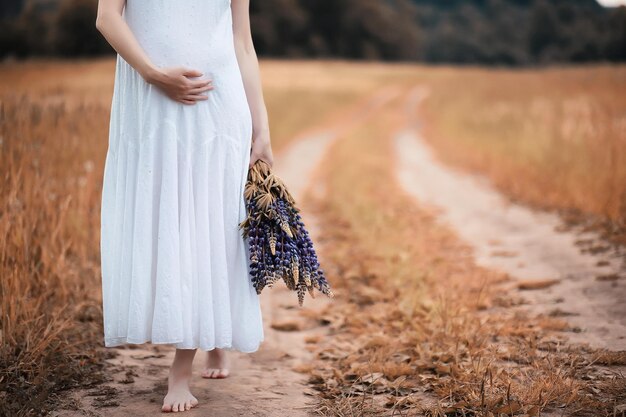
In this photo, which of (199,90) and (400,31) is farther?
(400,31)

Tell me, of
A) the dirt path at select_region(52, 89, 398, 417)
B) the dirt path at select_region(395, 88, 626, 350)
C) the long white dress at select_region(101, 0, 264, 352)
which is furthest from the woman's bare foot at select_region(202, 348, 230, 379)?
the dirt path at select_region(395, 88, 626, 350)

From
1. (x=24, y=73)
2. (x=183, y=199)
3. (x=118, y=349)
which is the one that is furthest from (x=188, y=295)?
(x=24, y=73)

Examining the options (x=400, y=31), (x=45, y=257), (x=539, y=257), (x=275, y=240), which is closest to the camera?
(x=275, y=240)

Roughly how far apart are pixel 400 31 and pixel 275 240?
57099mm

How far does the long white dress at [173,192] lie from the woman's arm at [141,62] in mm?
52

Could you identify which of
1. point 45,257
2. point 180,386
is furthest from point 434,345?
point 45,257

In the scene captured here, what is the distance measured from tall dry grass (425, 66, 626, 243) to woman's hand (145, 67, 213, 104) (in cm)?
370

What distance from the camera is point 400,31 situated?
2221 inches

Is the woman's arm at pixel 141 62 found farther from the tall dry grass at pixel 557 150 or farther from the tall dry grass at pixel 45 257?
the tall dry grass at pixel 557 150

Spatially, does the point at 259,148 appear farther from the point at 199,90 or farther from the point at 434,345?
the point at 434,345

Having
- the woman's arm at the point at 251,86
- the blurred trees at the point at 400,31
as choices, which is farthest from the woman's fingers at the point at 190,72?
the blurred trees at the point at 400,31

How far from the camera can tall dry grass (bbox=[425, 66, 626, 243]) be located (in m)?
5.75

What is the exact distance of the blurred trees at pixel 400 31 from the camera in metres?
33.9

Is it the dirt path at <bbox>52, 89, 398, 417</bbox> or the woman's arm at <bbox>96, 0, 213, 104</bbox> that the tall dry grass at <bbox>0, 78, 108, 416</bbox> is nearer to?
the dirt path at <bbox>52, 89, 398, 417</bbox>
